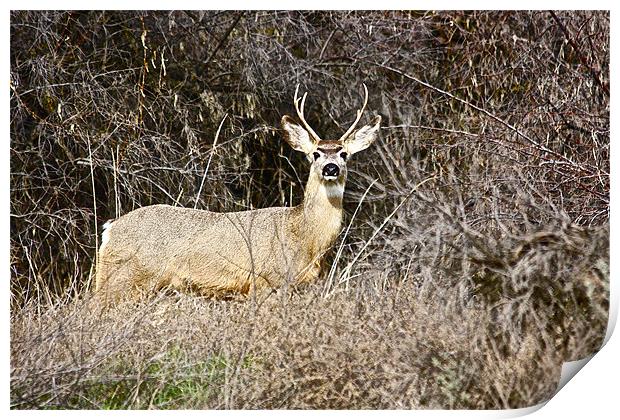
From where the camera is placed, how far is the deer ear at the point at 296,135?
8398 millimetres

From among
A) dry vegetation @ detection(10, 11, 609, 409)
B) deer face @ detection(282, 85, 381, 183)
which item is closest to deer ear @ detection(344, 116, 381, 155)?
deer face @ detection(282, 85, 381, 183)

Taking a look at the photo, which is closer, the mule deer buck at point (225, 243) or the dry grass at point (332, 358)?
the dry grass at point (332, 358)

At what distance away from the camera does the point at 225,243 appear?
8305 millimetres

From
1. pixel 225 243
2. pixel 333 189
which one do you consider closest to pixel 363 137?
pixel 333 189

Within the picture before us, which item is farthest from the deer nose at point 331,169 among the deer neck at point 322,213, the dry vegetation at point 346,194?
the dry vegetation at point 346,194

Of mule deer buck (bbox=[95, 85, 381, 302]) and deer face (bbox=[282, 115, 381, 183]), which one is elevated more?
deer face (bbox=[282, 115, 381, 183])

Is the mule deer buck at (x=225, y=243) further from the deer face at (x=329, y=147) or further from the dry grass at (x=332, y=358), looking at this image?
the dry grass at (x=332, y=358)

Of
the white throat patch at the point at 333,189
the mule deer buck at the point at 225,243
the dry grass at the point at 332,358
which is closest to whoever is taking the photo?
the dry grass at the point at 332,358

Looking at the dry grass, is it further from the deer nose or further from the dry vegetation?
the deer nose

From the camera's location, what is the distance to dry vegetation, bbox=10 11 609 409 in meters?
6.48

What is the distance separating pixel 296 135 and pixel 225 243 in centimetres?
89

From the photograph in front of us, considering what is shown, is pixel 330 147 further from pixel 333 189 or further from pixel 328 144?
pixel 333 189

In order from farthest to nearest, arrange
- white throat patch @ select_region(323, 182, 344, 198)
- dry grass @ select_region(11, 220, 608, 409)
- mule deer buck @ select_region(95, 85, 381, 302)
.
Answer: white throat patch @ select_region(323, 182, 344, 198) → mule deer buck @ select_region(95, 85, 381, 302) → dry grass @ select_region(11, 220, 608, 409)
